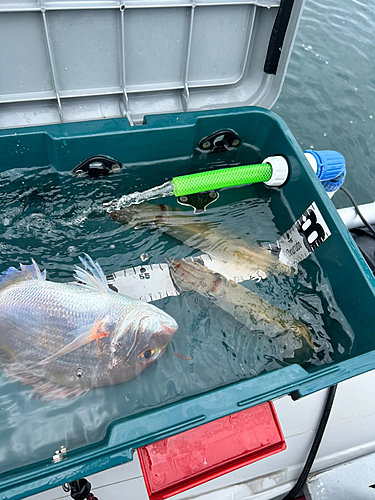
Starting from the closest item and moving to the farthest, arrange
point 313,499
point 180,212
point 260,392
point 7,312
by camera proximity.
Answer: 1. point 260,392
2. point 7,312
3. point 313,499
4. point 180,212

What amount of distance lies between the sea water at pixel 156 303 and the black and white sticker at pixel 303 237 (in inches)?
3.6

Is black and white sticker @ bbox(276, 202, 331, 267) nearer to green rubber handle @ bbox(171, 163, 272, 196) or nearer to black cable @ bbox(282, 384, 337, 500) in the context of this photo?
green rubber handle @ bbox(171, 163, 272, 196)

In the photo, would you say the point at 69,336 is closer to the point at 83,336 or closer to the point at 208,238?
the point at 83,336

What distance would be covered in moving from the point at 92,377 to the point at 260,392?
782 millimetres

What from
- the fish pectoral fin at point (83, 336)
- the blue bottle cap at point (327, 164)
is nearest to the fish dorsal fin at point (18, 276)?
the fish pectoral fin at point (83, 336)

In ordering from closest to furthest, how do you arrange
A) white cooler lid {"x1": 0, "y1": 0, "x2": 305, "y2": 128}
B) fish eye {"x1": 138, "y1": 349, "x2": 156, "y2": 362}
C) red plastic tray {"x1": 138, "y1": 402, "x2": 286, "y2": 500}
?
red plastic tray {"x1": 138, "y1": 402, "x2": 286, "y2": 500}, fish eye {"x1": 138, "y1": 349, "x2": 156, "y2": 362}, white cooler lid {"x1": 0, "y1": 0, "x2": 305, "y2": 128}

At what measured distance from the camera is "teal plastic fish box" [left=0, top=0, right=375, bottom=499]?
1.61m

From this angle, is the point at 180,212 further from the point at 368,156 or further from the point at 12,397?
the point at 368,156

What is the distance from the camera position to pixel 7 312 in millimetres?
1550

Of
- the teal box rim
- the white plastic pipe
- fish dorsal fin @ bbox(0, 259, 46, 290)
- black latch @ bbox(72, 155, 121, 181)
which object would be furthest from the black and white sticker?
fish dorsal fin @ bbox(0, 259, 46, 290)

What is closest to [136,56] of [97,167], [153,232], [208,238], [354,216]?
[97,167]

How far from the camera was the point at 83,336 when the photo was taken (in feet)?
5.05

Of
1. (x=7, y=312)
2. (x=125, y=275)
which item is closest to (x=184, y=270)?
(x=125, y=275)

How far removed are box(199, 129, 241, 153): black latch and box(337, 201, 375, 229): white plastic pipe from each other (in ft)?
3.43
